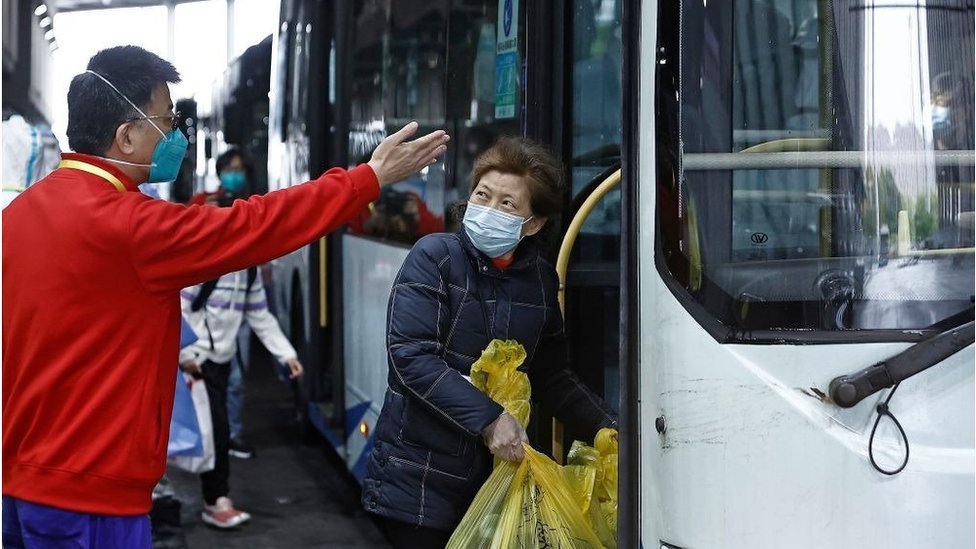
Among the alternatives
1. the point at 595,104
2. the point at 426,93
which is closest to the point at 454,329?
the point at 595,104

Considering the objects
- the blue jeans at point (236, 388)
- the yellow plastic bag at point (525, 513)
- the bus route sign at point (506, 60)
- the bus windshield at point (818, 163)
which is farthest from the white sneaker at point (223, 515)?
the bus windshield at point (818, 163)

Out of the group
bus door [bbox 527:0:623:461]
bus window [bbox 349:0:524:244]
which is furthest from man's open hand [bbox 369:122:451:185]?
A: bus window [bbox 349:0:524:244]

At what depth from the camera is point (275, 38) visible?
9906 millimetres

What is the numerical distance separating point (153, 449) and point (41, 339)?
33 centimetres

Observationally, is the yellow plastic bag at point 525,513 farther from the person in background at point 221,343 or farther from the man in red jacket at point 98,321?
the person in background at point 221,343

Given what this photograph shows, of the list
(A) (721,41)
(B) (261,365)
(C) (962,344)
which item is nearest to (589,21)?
(A) (721,41)

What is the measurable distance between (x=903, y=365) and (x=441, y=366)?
1.10m

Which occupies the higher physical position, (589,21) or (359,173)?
(589,21)

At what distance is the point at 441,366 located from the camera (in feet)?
11.0

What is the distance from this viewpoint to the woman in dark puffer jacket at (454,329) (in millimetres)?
3395

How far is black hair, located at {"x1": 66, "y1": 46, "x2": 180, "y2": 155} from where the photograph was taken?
307cm

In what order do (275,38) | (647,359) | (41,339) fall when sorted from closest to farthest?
(41,339) < (647,359) < (275,38)

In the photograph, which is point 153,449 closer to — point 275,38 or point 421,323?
point 421,323

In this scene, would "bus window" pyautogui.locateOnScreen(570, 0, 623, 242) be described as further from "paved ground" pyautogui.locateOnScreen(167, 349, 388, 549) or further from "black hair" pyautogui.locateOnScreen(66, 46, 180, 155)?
"paved ground" pyautogui.locateOnScreen(167, 349, 388, 549)
